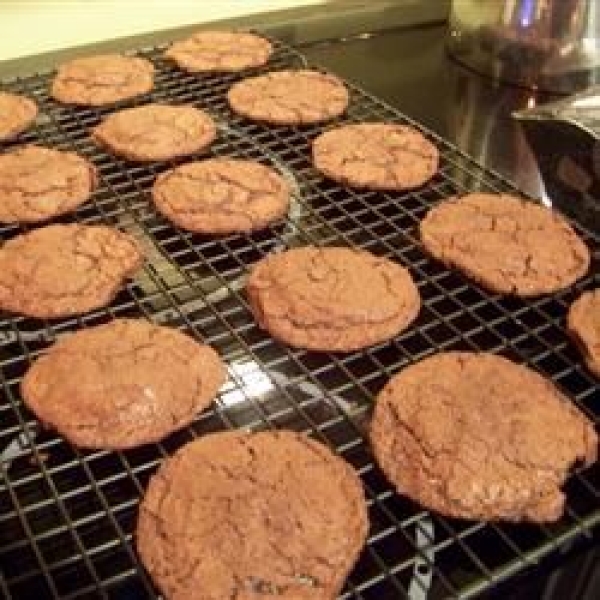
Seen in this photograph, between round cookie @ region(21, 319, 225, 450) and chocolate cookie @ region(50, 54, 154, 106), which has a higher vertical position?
chocolate cookie @ region(50, 54, 154, 106)

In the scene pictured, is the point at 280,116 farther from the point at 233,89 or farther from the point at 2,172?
the point at 2,172

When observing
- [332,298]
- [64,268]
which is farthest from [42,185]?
[332,298]

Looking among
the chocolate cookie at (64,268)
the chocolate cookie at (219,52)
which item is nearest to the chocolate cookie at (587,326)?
the chocolate cookie at (64,268)

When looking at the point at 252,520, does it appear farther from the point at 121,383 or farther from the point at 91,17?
the point at 91,17

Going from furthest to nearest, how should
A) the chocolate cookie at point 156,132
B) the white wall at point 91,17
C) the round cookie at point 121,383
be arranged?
the white wall at point 91,17
the chocolate cookie at point 156,132
the round cookie at point 121,383

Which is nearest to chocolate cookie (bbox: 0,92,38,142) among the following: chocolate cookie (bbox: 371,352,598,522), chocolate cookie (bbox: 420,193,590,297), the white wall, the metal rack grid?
the metal rack grid

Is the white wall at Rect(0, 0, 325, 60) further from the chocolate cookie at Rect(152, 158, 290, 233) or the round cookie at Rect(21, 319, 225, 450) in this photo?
the round cookie at Rect(21, 319, 225, 450)

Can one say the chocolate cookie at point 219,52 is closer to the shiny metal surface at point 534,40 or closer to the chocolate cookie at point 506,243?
the shiny metal surface at point 534,40

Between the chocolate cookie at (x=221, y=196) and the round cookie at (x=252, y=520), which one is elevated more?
the chocolate cookie at (x=221, y=196)

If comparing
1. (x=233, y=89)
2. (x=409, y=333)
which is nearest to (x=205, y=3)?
(x=233, y=89)
